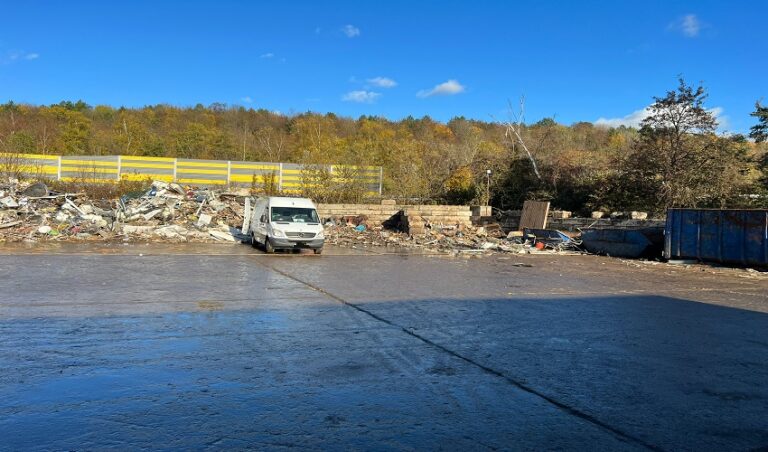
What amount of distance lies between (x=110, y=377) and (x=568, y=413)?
4.23m

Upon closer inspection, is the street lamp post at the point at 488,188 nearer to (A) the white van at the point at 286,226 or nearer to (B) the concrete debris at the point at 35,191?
(A) the white van at the point at 286,226

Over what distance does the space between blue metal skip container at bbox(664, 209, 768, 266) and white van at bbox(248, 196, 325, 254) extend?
12.5m

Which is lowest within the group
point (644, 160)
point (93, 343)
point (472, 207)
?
point (93, 343)

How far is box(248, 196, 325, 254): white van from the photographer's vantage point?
1872cm

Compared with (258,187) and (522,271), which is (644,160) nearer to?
(522,271)

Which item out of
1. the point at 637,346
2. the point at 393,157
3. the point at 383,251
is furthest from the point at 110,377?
the point at 393,157

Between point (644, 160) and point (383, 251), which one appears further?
point (644, 160)

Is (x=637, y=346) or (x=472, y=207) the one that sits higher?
(x=472, y=207)

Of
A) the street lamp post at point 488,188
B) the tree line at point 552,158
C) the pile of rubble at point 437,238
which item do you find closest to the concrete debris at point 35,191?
the tree line at point 552,158

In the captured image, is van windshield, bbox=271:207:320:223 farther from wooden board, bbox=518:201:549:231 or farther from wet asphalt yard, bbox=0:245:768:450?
wooden board, bbox=518:201:549:231

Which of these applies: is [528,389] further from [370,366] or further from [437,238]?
[437,238]

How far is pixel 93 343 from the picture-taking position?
256 inches

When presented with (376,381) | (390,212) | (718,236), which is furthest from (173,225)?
(718,236)

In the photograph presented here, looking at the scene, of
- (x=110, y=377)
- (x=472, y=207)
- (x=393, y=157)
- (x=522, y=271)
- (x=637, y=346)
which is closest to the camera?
(x=110, y=377)
